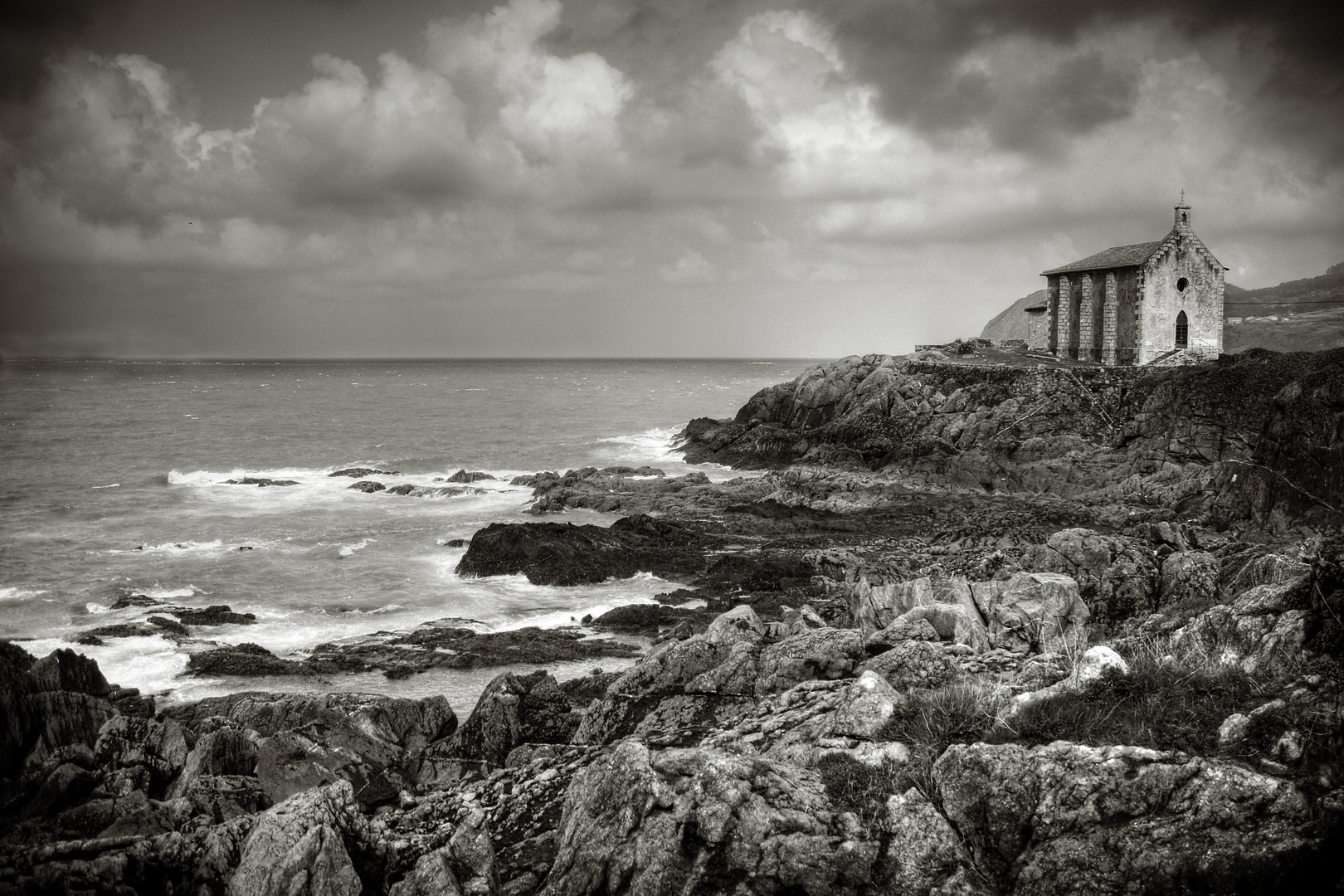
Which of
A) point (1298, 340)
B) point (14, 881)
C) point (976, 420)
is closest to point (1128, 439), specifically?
point (976, 420)

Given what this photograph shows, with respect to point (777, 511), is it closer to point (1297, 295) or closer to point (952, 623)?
point (952, 623)

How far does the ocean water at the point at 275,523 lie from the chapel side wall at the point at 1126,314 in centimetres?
2517

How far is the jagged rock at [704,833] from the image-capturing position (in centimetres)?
621

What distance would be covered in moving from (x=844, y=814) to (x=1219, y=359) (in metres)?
46.9

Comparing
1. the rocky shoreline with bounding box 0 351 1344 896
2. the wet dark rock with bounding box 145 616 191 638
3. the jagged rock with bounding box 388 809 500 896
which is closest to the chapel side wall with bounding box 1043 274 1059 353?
the rocky shoreline with bounding box 0 351 1344 896

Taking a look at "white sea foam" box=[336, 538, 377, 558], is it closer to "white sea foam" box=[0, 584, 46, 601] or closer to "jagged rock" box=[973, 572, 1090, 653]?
"white sea foam" box=[0, 584, 46, 601]

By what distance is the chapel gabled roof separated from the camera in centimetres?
4891

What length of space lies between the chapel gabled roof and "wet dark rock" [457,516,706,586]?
112 feet

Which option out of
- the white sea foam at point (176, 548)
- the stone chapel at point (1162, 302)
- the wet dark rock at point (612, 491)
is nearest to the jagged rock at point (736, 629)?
the wet dark rock at point (612, 491)

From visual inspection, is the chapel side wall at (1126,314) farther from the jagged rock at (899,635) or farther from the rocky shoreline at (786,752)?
the jagged rock at (899,635)

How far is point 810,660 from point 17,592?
2826 centimetres

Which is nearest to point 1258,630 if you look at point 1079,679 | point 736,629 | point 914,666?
point 1079,679

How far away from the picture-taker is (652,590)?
2753cm

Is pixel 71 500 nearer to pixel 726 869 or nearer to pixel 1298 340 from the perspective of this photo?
pixel 726 869
